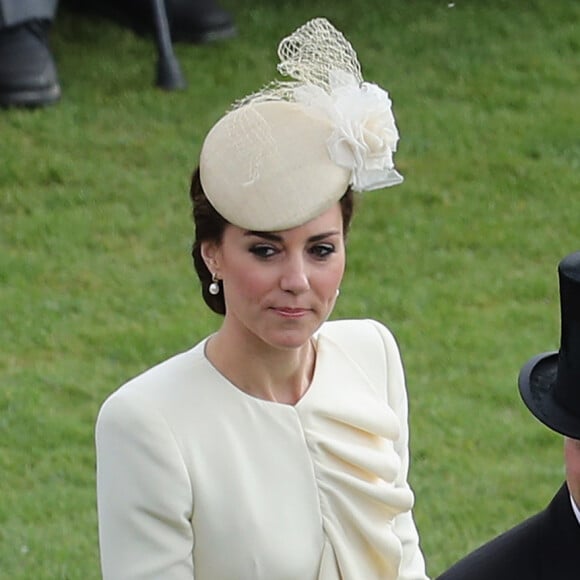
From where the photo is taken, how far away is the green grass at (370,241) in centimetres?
582

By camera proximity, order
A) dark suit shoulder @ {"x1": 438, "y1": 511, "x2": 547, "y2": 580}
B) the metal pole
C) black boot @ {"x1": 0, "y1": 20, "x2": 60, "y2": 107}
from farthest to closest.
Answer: the metal pole, black boot @ {"x1": 0, "y1": 20, "x2": 60, "y2": 107}, dark suit shoulder @ {"x1": 438, "y1": 511, "x2": 547, "y2": 580}

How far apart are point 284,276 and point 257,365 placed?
23cm

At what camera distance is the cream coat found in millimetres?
3188

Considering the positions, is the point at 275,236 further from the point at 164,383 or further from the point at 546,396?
the point at 546,396

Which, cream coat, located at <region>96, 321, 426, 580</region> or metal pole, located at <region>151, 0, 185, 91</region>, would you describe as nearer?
cream coat, located at <region>96, 321, 426, 580</region>

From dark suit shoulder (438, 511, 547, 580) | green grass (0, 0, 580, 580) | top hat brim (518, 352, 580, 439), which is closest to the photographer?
top hat brim (518, 352, 580, 439)

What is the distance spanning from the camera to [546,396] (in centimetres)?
307

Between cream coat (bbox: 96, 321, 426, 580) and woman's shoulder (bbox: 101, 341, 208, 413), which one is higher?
woman's shoulder (bbox: 101, 341, 208, 413)

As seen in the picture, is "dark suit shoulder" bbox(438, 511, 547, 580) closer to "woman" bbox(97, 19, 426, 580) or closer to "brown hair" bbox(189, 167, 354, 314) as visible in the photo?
"woman" bbox(97, 19, 426, 580)

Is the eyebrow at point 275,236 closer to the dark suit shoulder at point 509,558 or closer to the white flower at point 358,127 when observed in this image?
the white flower at point 358,127

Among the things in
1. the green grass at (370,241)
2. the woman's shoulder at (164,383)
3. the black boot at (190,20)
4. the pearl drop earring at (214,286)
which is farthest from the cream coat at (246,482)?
the black boot at (190,20)

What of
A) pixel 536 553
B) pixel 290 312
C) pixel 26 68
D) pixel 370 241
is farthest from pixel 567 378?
pixel 26 68

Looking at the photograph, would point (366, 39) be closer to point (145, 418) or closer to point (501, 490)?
point (501, 490)

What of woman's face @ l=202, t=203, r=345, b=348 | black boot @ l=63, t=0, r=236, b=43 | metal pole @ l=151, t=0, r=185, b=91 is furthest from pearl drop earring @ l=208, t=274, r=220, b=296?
black boot @ l=63, t=0, r=236, b=43
